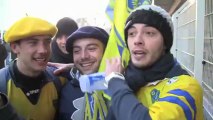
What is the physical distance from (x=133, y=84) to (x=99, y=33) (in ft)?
1.77

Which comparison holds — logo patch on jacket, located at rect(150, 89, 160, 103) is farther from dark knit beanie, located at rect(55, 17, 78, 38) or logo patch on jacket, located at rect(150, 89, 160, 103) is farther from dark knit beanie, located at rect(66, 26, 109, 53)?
dark knit beanie, located at rect(55, 17, 78, 38)

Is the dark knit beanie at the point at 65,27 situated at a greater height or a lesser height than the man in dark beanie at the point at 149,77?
greater

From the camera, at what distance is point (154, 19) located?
115cm

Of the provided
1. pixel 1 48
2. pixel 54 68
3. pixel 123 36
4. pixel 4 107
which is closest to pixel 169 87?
pixel 123 36

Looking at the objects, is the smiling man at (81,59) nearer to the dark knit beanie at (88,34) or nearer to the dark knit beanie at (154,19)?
the dark knit beanie at (88,34)

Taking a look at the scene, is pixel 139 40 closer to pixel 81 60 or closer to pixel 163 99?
pixel 163 99

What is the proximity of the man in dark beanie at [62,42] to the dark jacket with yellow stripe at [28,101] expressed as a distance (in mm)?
978

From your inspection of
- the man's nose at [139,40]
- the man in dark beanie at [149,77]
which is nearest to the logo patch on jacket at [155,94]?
the man in dark beanie at [149,77]

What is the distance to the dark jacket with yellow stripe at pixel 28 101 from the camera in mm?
1468

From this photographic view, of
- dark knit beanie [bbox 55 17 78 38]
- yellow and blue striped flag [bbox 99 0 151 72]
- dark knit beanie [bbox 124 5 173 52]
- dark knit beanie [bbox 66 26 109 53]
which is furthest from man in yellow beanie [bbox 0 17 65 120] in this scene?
dark knit beanie [bbox 55 17 78 38]

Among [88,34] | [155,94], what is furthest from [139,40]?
[88,34]

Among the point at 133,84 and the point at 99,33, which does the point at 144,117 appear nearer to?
the point at 133,84

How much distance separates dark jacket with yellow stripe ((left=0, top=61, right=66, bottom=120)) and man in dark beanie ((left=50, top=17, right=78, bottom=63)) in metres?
0.98

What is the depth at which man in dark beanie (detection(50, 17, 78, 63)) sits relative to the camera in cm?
271
